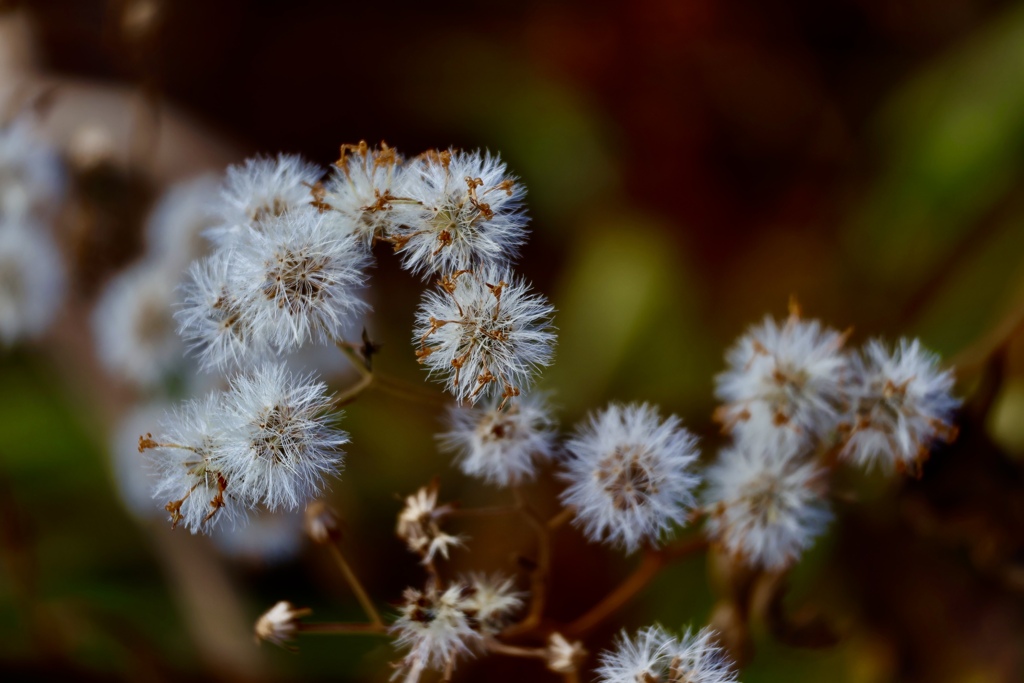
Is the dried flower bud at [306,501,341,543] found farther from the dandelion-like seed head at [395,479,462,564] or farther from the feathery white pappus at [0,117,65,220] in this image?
the feathery white pappus at [0,117,65,220]

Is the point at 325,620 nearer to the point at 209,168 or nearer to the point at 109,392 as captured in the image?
the point at 109,392

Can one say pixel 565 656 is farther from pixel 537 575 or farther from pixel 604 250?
pixel 604 250

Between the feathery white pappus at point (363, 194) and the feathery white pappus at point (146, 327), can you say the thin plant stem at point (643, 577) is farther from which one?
the feathery white pappus at point (146, 327)

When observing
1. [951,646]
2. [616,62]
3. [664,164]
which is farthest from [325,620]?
[616,62]

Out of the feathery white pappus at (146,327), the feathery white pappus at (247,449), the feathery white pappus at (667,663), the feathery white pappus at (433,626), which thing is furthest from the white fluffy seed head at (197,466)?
the feathery white pappus at (146,327)

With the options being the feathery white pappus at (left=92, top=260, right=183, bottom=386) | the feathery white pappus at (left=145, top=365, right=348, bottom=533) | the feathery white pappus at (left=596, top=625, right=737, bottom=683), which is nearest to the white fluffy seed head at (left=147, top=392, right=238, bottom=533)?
the feathery white pappus at (left=145, top=365, right=348, bottom=533)
